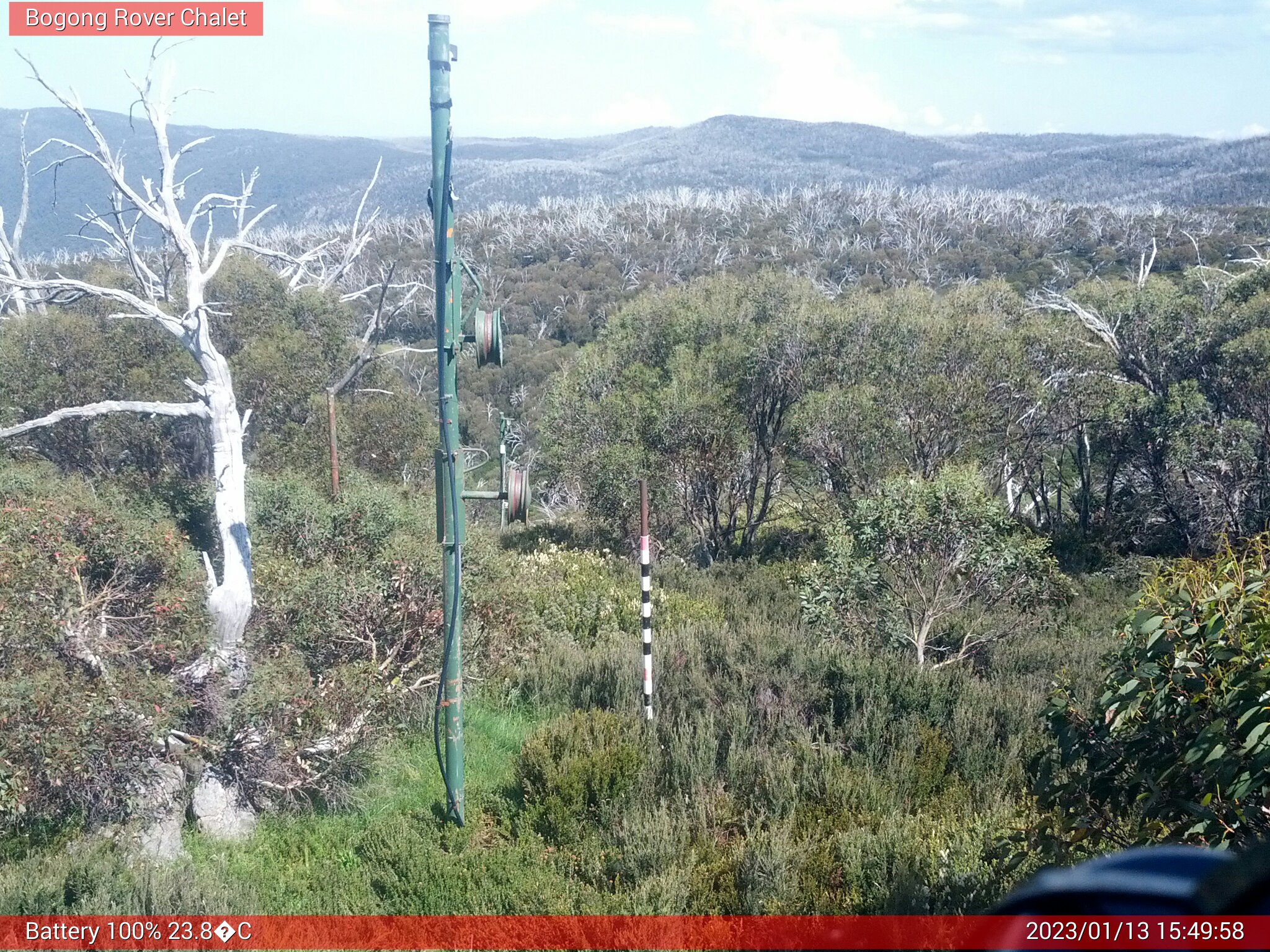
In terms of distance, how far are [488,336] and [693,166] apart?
5992 inches

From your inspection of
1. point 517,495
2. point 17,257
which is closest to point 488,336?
point 517,495

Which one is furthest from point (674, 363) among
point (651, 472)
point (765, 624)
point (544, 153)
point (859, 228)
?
point (544, 153)

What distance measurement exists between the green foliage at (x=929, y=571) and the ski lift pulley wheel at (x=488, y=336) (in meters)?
6.13

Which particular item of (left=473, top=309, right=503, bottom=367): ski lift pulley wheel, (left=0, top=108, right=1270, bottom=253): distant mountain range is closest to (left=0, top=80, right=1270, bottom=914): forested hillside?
(left=473, top=309, right=503, bottom=367): ski lift pulley wheel

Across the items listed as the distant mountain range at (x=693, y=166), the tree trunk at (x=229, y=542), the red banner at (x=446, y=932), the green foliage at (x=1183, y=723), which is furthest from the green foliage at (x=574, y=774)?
the distant mountain range at (x=693, y=166)

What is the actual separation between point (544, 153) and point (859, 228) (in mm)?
135929

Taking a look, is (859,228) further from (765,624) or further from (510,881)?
(510,881)

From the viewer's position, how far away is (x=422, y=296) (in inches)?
2112

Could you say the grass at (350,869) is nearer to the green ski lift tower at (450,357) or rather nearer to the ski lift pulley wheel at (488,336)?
the green ski lift tower at (450,357)

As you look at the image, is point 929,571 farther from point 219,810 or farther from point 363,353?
point 363,353

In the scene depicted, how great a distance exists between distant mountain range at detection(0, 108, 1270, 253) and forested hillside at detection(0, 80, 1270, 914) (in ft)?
180

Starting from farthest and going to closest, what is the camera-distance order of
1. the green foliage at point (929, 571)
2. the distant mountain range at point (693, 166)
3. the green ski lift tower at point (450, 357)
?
the distant mountain range at point (693, 166), the green foliage at point (929, 571), the green ski lift tower at point (450, 357)

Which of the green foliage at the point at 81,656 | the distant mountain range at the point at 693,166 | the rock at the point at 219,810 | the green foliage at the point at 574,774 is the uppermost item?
the distant mountain range at the point at 693,166

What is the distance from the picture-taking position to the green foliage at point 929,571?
1067 centimetres
